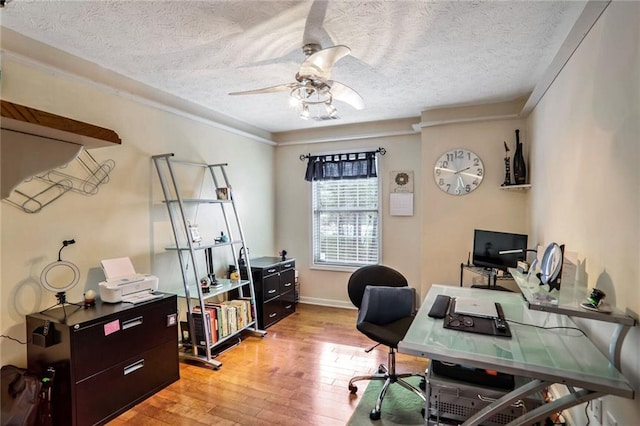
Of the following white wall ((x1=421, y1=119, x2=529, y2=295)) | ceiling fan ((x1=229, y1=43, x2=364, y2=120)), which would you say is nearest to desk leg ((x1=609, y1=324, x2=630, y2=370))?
ceiling fan ((x1=229, y1=43, x2=364, y2=120))

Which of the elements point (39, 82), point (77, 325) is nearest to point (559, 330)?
point (77, 325)

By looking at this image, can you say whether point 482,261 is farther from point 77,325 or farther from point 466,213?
point 77,325

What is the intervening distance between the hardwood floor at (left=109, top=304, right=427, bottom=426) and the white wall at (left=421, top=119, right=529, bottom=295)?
1.24 meters

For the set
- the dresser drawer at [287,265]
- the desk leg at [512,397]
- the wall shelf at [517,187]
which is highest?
the wall shelf at [517,187]

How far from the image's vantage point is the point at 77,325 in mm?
2012

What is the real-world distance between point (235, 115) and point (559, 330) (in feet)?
12.3

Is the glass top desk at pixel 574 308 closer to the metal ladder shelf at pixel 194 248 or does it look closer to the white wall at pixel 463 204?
the white wall at pixel 463 204

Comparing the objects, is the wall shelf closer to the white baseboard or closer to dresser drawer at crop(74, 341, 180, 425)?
the white baseboard

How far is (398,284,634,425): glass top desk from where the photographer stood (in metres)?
1.30

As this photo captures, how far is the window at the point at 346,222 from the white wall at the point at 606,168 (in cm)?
240

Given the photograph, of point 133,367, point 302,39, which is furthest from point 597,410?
point 133,367

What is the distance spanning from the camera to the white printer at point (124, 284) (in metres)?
2.40

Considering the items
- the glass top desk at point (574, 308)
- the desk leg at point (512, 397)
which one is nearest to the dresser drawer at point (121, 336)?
the desk leg at point (512, 397)

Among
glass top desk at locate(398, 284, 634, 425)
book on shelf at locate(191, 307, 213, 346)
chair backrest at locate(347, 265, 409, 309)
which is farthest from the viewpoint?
book on shelf at locate(191, 307, 213, 346)
